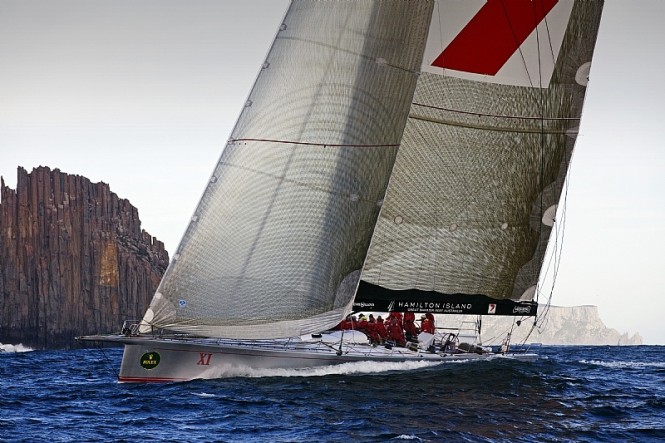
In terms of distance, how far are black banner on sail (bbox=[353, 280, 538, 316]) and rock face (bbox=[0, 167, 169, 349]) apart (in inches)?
1682

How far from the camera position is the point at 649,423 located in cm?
1677

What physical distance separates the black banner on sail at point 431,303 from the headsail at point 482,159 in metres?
0.03

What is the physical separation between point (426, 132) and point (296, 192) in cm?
558

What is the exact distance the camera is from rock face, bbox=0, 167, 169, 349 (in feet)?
206

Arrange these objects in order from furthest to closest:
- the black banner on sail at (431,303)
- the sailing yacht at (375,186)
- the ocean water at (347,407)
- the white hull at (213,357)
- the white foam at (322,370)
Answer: the black banner on sail at (431,303) < the white foam at (322,370) < the sailing yacht at (375,186) < the white hull at (213,357) < the ocean water at (347,407)

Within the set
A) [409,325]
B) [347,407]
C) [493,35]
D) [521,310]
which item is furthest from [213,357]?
[493,35]

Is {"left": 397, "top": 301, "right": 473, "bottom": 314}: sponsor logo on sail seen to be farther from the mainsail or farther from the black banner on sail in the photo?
the mainsail

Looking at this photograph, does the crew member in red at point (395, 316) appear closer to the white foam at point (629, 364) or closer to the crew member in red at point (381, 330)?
the crew member in red at point (381, 330)

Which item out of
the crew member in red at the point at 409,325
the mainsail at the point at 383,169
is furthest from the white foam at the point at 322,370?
the crew member in red at the point at 409,325

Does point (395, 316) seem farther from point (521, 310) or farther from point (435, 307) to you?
point (521, 310)

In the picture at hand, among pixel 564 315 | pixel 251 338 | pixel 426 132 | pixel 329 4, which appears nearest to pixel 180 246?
pixel 251 338

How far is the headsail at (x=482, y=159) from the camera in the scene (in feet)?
78.8

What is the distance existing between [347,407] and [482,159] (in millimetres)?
10125

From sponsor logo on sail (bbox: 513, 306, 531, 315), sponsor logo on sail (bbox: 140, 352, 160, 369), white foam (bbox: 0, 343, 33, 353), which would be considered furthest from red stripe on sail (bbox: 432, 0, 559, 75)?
white foam (bbox: 0, 343, 33, 353)
